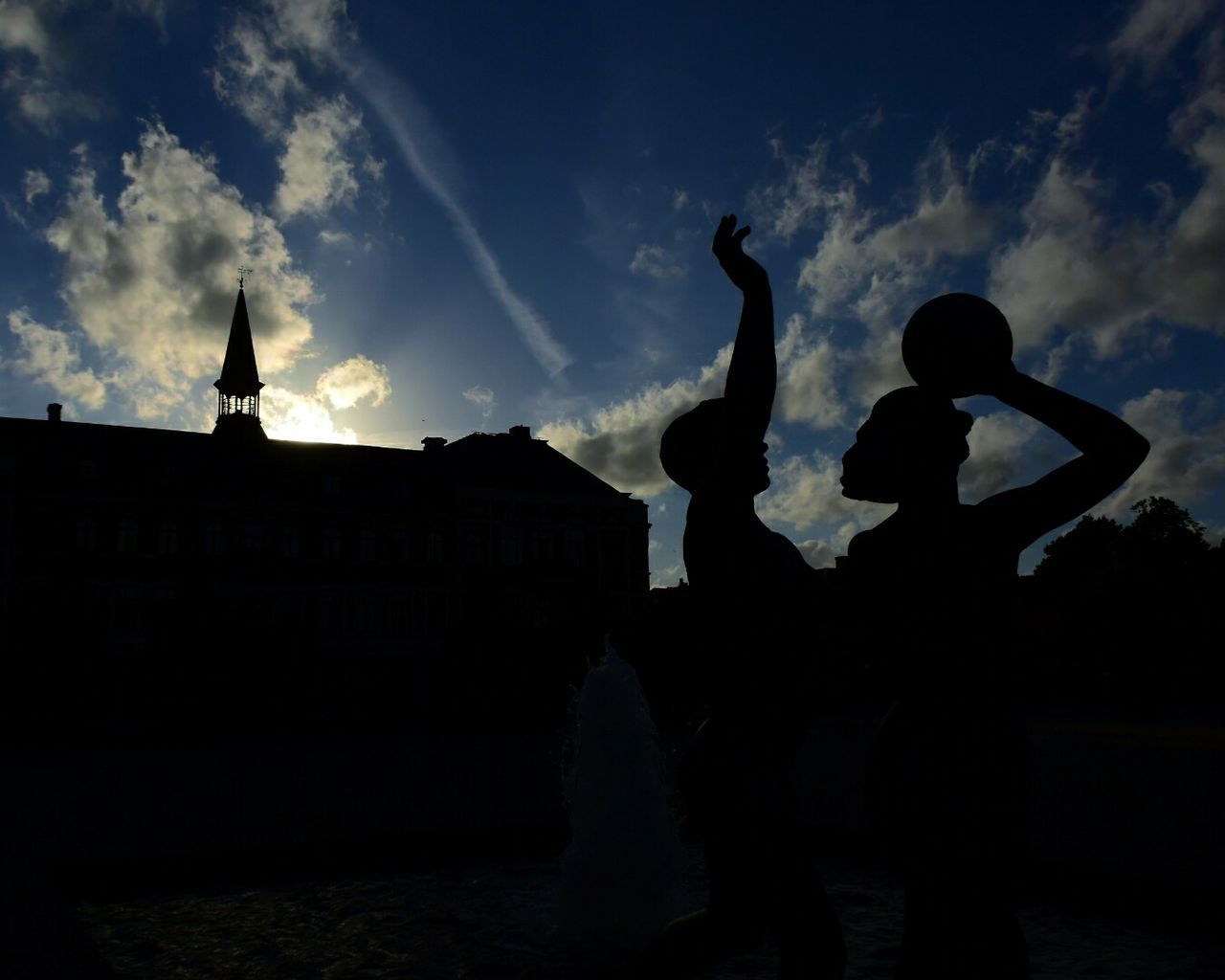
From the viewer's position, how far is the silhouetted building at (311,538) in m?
34.1

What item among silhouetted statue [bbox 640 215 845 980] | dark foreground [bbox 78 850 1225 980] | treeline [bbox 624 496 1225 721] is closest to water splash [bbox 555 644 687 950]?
dark foreground [bbox 78 850 1225 980]

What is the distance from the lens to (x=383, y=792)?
44.8 ft

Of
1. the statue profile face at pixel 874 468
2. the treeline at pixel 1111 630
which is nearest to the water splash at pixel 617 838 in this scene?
the statue profile face at pixel 874 468

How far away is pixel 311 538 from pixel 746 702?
133 ft

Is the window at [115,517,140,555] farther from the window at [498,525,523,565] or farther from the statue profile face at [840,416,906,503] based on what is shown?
the statue profile face at [840,416,906,503]

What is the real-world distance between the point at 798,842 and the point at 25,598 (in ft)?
115

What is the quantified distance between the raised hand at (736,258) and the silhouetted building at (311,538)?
27.2 meters

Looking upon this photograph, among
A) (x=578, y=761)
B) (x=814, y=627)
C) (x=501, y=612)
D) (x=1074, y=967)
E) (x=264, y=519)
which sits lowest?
(x=1074, y=967)

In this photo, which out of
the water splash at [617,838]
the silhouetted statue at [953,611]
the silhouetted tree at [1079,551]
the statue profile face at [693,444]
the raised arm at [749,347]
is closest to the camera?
the silhouetted statue at [953,611]

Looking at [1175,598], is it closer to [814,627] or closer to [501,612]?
[501,612]

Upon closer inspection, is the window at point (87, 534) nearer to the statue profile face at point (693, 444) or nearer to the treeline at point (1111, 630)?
the treeline at point (1111, 630)

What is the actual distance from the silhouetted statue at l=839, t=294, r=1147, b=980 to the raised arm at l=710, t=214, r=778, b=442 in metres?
0.33

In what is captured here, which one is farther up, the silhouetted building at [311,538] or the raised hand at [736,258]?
the silhouetted building at [311,538]

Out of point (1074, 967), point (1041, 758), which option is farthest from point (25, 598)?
point (1074, 967)
